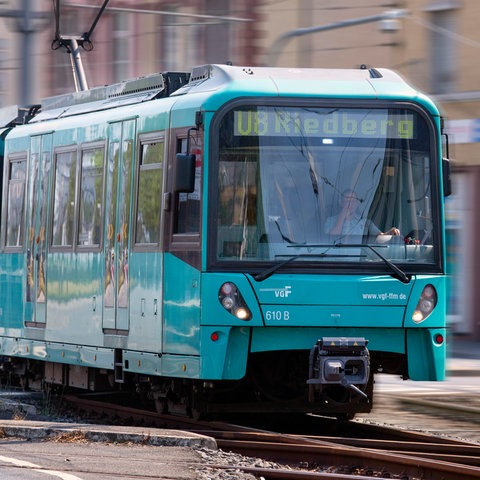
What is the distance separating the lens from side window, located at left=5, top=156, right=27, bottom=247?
17.0 metres

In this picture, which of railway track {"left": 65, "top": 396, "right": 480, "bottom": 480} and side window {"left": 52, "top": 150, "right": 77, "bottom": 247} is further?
side window {"left": 52, "top": 150, "right": 77, "bottom": 247}

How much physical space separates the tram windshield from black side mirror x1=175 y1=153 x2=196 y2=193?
271 millimetres

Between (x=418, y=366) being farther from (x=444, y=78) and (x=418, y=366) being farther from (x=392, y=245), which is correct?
(x=444, y=78)

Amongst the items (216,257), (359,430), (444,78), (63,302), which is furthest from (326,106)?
(444,78)

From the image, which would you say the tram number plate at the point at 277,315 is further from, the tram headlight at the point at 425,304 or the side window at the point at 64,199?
the side window at the point at 64,199

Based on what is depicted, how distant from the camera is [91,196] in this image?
1513 centimetres

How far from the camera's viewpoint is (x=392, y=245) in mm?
13023

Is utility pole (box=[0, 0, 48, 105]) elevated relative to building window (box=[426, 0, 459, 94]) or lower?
lower

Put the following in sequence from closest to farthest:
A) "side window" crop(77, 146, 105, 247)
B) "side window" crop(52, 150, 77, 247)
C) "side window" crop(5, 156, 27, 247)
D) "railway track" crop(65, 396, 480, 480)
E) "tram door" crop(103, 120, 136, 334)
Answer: "railway track" crop(65, 396, 480, 480)
"tram door" crop(103, 120, 136, 334)
"side window" crop(77, 146, 105, 247)
"side window" crop(52, 150, 77, 247)
"side window" crop(5, 156, 27, 247)

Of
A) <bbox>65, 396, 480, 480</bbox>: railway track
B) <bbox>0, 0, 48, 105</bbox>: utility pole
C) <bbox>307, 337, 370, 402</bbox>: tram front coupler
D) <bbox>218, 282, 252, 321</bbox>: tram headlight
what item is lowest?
<bbox>65, 396, 480, 480</bbox>: railway track

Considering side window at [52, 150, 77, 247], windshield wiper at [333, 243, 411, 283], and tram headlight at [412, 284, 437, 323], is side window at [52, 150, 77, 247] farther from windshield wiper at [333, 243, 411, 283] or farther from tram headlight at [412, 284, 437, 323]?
tram headlight at [412, 284, 437, 323]

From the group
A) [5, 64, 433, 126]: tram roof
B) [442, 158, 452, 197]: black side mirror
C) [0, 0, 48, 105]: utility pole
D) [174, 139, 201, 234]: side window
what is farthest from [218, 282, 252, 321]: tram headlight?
[0, 0, 48, 105]: utility pole

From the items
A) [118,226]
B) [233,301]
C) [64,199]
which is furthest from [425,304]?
[64,199]

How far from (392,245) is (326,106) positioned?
4.18 ft
